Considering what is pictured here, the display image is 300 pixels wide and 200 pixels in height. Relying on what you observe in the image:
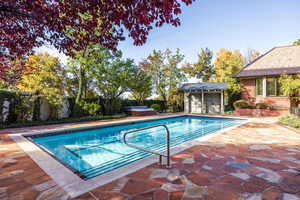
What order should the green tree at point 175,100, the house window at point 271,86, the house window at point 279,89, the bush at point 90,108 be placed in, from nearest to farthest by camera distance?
1. the bush at point 90,108
2. the house window at point 279,89
3. the house window at point 271,86
4. the green tree at point 175,100

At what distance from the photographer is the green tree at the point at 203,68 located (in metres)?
31.7

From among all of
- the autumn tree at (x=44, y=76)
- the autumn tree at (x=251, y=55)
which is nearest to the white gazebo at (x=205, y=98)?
the autumn tree at (x=44, y=76)

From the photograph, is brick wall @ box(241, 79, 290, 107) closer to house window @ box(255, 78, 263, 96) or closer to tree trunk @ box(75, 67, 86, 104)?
house window @ box(255, 78, 263, 96)

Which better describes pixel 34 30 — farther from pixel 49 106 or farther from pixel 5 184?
pixel 49 106

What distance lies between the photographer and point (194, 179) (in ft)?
9.49

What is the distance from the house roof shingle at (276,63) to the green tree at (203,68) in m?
14.0

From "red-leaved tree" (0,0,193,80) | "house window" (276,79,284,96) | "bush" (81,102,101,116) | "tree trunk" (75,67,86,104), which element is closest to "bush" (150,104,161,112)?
"bush" (81,102,101,116)

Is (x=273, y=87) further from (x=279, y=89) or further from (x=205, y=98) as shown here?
(x=205, y=98)

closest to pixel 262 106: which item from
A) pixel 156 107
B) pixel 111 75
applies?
pixel 156 107

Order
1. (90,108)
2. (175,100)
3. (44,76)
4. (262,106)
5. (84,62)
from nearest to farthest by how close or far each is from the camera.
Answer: (84,62)
(90,108)
(262,106)
(44,76)
(175,100)

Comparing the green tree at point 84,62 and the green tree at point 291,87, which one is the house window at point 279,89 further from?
the green tree at point 84,62

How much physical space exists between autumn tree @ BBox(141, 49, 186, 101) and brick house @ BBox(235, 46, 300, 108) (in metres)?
7.89

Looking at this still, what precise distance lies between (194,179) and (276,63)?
18.4 m

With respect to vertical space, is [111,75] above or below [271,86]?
above
